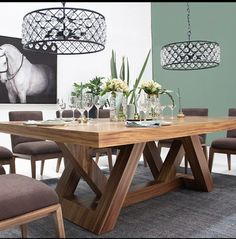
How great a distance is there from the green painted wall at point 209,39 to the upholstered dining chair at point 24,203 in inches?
181

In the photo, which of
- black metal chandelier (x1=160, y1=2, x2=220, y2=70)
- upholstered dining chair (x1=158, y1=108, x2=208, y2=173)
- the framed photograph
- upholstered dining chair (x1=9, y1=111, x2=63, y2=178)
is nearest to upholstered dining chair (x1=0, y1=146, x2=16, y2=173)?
upholstered dining chair (x1=9, y1=111, x2=63, y2=178)

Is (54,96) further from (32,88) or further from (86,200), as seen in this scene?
(86,200)

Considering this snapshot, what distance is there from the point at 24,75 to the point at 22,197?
3860mm

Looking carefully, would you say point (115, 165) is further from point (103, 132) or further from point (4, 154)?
point (4, 154)

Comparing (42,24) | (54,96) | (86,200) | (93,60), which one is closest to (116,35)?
(93,60)

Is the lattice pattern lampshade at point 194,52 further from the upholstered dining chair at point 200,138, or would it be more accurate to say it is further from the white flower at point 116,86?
the white flower at point 116,86

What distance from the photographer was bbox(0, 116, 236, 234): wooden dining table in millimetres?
1681

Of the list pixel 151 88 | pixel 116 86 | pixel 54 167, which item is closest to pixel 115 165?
pixel 116 86

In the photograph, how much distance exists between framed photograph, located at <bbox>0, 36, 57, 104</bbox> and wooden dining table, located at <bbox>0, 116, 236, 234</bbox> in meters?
2.60

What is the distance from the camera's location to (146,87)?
281 centimetres

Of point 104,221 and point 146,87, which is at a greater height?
point 146,87

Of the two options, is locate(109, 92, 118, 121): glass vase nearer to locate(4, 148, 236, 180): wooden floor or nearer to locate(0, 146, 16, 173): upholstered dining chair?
locate(0, 146, 16, 173): upholstered dining chair

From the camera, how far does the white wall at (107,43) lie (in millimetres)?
4910

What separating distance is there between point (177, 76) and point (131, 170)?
4.49 m
